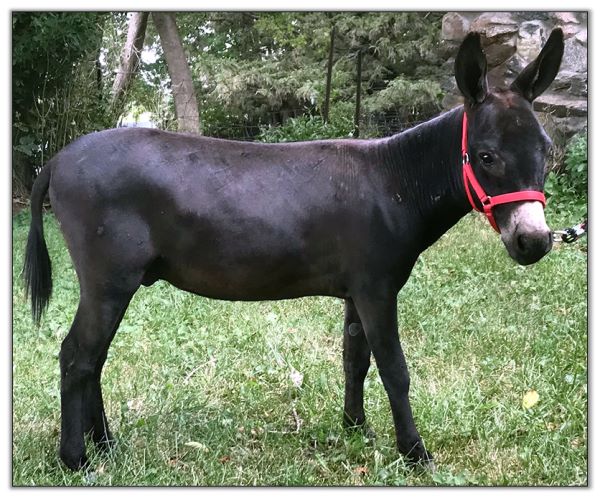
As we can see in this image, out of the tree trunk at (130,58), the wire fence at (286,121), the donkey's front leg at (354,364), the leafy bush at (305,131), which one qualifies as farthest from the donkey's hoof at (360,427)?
the tree trunk at (130,58)

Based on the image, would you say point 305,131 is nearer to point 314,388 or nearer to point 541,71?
point 314,388

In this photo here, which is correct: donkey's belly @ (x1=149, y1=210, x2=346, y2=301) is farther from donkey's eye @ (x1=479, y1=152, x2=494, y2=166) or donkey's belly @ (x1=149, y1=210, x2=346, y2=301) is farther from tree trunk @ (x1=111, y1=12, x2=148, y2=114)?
tree trunk @ (x1=111, y1=12, x2=148, y2=114)

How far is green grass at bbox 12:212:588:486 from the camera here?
292cm

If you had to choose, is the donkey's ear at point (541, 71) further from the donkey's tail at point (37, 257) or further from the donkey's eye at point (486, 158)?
the donkey's tail at point (37, 257)

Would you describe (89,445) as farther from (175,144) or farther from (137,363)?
(175,144)

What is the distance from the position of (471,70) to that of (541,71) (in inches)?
13.2

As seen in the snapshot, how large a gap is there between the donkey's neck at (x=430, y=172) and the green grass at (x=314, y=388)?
3.69ft

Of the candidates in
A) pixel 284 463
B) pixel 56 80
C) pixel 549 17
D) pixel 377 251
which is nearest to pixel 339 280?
pixel 377 251

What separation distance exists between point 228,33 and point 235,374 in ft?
26.8

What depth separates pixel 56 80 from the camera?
23.9 ft

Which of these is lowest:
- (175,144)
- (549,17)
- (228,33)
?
(175,144)

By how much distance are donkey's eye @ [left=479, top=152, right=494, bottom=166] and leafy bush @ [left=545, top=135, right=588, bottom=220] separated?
→ 4.81 metres

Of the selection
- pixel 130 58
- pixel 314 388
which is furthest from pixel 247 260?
pixel 130 58

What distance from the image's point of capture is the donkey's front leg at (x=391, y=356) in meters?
2.74
